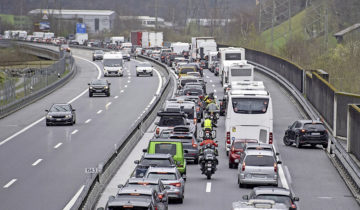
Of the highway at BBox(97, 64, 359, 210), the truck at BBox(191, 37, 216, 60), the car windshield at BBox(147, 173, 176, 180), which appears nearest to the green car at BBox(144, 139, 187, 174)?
the highway at BBox(97, 64, 359, 210)

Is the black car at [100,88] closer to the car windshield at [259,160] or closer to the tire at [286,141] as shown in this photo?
the tire at [286,141]

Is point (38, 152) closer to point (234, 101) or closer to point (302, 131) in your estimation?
point (234, 101)

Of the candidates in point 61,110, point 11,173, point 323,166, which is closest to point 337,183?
point 323,166

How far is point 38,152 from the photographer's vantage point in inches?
1615

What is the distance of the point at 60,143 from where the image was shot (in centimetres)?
4412

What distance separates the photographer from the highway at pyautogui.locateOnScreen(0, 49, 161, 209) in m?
30.6

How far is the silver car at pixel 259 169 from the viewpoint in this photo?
30.1 meters

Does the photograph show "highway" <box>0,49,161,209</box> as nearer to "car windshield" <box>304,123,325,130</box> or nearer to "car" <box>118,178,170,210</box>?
"car" <box>118,178,170,210</box>

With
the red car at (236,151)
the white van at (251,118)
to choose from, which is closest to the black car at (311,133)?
the white van at (251,118)

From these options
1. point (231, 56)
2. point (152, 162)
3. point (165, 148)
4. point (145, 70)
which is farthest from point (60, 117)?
point (145, 70)

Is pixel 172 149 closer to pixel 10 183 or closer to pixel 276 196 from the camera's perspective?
pixel 10 183

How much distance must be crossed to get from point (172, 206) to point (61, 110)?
26.4 meters

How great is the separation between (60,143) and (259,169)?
16.6 meters

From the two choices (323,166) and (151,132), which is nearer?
(323,166)
